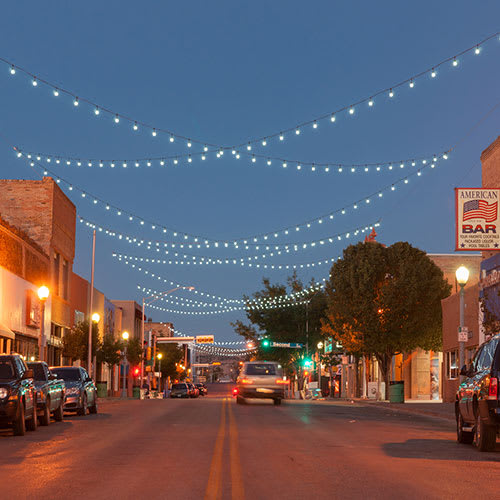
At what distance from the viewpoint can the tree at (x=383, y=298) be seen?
49.7 meters

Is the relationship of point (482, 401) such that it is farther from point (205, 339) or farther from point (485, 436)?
point (205, 339)

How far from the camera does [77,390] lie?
95.2ft

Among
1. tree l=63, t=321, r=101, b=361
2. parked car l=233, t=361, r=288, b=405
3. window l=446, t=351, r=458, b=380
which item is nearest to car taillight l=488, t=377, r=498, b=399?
parked car l=233, t=361, r=288, b=405

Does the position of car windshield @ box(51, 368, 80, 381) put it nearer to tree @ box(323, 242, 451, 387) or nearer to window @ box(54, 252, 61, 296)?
tree @ box(323, 242, 451, 387)

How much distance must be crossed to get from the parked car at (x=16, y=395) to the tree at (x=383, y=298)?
99.6ft

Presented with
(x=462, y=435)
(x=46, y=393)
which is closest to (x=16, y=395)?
(x=46, y=393)

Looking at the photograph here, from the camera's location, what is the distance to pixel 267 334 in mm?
86000

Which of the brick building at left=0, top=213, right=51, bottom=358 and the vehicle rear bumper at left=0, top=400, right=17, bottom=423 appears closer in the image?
the vehicle rear bumper at left=0, top=400, right=17, bottom=423

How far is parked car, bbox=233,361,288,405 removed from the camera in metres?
39.0

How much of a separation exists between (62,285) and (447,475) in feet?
160

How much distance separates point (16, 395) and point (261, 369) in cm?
2104

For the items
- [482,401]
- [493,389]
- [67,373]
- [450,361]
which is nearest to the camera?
[493,389]

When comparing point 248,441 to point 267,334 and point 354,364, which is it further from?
point 267,334

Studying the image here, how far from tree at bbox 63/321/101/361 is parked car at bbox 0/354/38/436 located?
35838 mm
